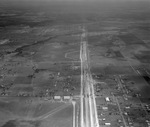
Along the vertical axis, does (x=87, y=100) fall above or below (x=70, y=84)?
below

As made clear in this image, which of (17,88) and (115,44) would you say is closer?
(17,88)

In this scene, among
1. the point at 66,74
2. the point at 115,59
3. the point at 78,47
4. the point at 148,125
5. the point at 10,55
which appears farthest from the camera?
the point at 78,47

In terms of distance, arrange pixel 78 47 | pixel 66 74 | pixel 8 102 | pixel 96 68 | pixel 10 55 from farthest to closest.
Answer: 1. pixel 78 47
2. pixel 10 55
3. pixel 96 68
4. pixel 66 74
5. pixel 8 102

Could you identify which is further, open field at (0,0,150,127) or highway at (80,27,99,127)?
open field at (0,0,150,127)

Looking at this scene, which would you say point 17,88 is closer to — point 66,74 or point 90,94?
point 66,74

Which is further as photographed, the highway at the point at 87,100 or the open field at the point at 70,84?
the open field at the point at 70,84

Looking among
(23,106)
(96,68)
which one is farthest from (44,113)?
(96,68)

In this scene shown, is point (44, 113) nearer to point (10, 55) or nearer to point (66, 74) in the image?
point (66, 74)

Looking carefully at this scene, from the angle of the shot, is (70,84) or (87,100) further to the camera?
(70,84)

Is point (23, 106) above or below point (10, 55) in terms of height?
below
